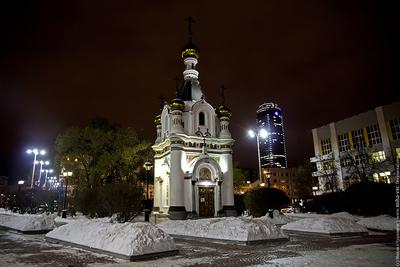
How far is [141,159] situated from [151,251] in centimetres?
2981

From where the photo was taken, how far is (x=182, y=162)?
30703 mm

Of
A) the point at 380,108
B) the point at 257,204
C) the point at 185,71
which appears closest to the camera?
the point at 257,204

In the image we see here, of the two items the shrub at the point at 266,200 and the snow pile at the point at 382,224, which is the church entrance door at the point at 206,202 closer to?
the shrub at the point at 266,200

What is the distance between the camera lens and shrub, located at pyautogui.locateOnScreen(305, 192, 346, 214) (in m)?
29.2

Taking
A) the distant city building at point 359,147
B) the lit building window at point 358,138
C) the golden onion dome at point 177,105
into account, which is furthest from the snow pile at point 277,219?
the lit building window at point 358,138

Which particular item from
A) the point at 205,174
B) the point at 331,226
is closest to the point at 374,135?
the point at 205,174

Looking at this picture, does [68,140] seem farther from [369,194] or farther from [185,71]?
[369,194]

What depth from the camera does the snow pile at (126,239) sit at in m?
10.0

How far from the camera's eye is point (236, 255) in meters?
10.3

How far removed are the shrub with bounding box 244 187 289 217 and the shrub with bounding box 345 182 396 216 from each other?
19.5 ft

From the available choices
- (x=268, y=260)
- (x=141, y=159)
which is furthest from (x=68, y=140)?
(x=268, y=260)

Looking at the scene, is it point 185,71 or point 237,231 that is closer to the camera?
point 237,231

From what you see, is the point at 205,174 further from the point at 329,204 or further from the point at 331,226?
the point at 331,226

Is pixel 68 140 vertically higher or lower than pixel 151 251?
higher
